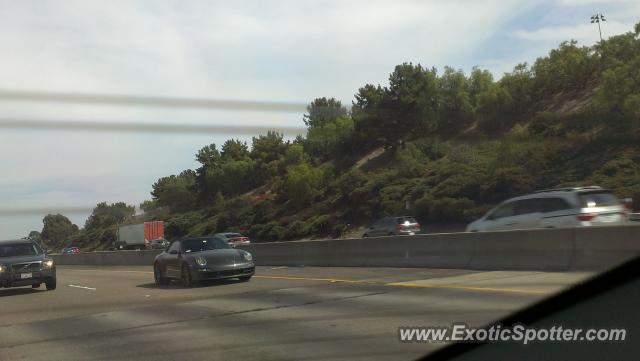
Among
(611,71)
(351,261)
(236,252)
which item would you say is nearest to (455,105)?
(611,71)

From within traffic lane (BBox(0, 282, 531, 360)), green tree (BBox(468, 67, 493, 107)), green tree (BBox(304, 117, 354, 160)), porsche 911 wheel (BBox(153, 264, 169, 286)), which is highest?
green tree (BBox(468, 67, 493, 107))

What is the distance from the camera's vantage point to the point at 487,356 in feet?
20.6

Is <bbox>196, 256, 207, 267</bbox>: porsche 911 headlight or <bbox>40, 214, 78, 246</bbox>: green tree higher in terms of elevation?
<bbox>40, 214, 78, 246</bbox>: green tree

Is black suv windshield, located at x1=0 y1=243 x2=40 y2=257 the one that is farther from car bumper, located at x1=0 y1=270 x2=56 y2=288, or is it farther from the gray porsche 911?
the gray porsche 911

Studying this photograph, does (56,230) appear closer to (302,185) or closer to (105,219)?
(105,219)

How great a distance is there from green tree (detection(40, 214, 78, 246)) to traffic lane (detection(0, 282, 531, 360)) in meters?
102

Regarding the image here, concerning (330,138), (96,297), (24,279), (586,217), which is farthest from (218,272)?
(330,138)

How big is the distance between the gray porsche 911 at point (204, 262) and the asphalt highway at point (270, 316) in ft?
1.46

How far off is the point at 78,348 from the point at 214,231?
63.9 metres

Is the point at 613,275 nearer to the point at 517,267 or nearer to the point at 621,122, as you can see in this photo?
the point at 517,267

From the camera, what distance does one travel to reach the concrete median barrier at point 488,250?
14031 mm

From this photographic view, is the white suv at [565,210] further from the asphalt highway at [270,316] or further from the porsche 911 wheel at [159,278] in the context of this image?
the porsche 911 wheel at [159,278]

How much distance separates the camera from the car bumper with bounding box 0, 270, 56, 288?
60.7 feet

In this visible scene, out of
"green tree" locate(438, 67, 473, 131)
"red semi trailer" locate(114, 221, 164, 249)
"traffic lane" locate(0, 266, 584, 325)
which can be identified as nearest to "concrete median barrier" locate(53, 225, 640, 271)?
"traffic lane" locate(0, 266, 584, 325)
